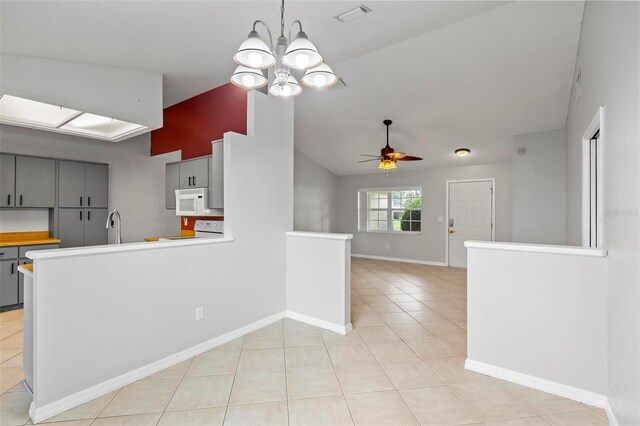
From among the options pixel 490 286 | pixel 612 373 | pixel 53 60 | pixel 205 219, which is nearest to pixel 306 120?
pixel 205 219

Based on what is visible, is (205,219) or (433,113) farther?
(433,113)

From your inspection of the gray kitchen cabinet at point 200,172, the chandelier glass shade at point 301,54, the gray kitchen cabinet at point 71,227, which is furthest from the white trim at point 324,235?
the gray kitchen cabinet at point 71,227

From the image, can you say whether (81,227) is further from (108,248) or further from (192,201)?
(108,248)

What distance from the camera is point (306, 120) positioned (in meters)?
5.99

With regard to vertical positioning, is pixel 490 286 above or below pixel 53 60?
below

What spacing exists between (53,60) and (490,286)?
4.19 metres

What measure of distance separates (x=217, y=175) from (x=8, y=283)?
3.08 metres

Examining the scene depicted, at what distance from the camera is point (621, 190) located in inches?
68.9

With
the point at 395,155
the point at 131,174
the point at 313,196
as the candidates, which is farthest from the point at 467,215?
the point at 131,174

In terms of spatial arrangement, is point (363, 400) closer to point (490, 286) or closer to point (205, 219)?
point (490, 286)

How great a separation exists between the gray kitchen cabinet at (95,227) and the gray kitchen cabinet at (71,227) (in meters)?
0.06

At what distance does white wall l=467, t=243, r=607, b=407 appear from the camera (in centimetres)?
210

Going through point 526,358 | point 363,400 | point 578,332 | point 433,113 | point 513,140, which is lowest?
point 363,400

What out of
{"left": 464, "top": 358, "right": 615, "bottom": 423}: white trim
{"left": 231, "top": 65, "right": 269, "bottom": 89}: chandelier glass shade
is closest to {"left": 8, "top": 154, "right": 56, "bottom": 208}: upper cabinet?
{"left": 231, "top": 65, "right": 269, "bottom": 89}: chandelier glass shade
